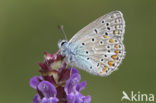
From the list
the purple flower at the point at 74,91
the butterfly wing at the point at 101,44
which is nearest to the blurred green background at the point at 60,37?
the butterfly wing at the point at 101,44

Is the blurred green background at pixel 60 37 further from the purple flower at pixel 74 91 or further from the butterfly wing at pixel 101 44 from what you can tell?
the purple flower at pixel 74 91

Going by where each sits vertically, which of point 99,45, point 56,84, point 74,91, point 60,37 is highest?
point 60,37

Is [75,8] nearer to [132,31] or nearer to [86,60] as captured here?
[132,31]

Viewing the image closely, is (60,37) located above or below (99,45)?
above

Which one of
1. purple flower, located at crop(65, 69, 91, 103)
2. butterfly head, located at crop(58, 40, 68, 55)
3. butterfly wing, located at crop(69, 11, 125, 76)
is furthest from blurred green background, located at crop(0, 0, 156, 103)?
purple flower, located at crop(65, 69, 91, 103)

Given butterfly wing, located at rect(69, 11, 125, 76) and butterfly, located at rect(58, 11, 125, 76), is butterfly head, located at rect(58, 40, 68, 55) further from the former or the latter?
butterfly wing, located at rect(69, 11, 125, 76)

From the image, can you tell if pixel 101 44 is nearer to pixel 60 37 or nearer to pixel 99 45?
pixel 99 45

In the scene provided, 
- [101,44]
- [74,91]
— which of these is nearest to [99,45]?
[101,44]

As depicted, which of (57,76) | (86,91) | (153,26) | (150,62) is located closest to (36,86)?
(57,76)
